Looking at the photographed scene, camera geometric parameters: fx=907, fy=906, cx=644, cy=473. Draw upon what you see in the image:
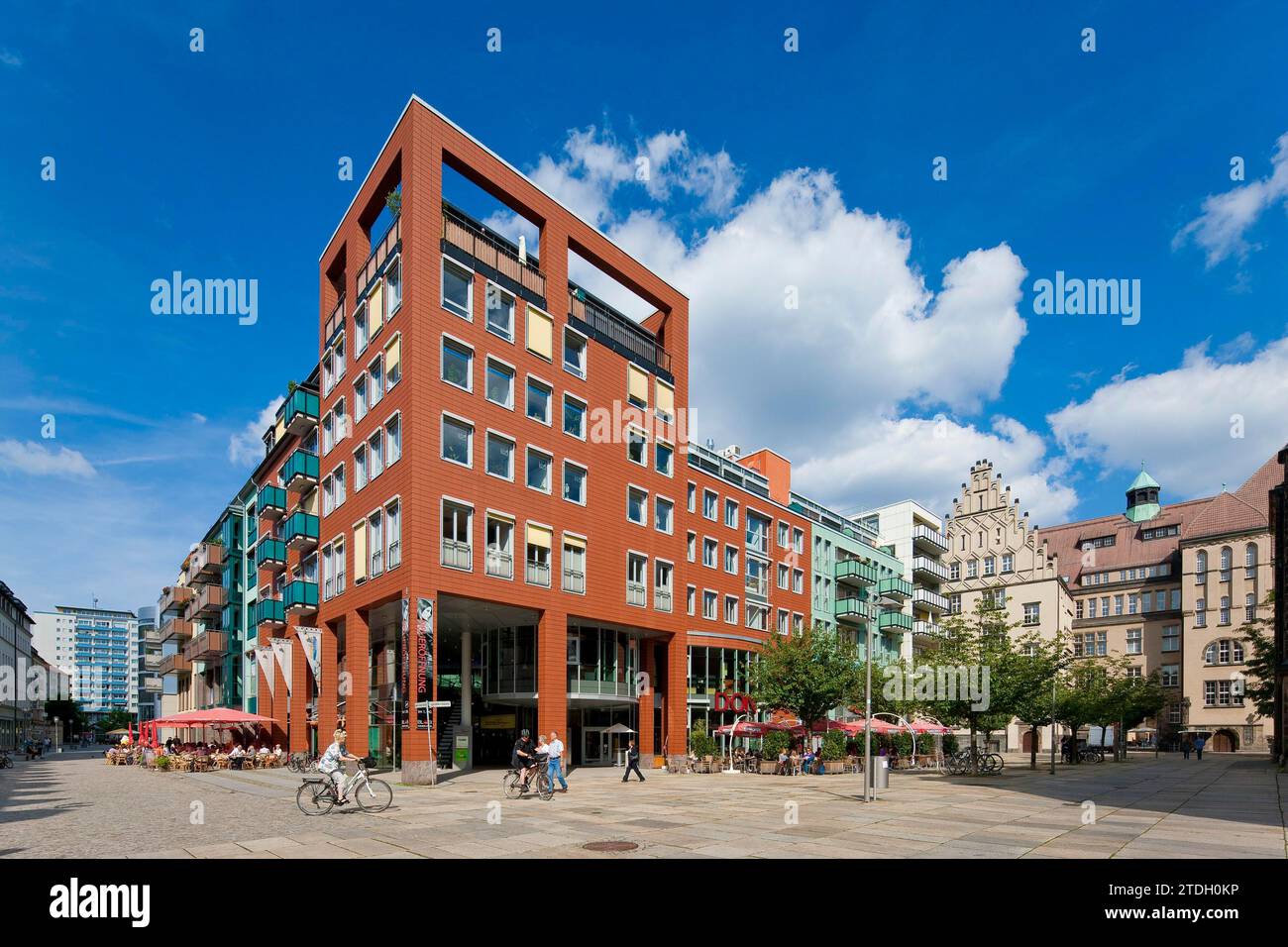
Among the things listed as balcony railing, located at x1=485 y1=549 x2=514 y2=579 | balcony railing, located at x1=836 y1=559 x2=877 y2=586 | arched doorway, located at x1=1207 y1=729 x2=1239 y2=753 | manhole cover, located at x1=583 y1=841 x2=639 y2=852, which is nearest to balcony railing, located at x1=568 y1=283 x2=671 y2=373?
balcony railing, located at x1=485 y1=549 x2=514 y2=579

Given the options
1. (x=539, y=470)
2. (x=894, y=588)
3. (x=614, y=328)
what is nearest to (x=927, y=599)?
(x=894, y=588)

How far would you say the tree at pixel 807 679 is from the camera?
41.7 m

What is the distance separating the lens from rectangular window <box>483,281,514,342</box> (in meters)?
→ 36.5

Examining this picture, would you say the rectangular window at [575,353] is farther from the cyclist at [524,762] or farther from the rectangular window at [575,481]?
the cyclist at [524,762]

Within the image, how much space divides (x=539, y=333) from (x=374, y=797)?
21165 mm

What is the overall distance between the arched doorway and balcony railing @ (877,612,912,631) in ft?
118

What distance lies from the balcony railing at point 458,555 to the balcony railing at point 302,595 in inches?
518

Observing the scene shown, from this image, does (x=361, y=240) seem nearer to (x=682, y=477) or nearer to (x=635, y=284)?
(x=635, y=284)

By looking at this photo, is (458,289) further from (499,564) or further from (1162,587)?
(1162,587)

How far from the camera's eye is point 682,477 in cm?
4797

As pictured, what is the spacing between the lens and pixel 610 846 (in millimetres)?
15461

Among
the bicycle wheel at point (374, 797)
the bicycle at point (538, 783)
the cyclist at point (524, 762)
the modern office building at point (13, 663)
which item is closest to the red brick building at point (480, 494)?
the bicycle wheel at point (374, 797)

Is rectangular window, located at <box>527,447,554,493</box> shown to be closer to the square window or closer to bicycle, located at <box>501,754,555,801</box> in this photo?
the square window
